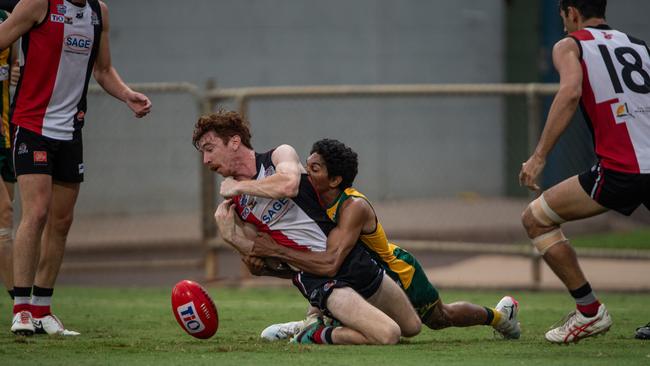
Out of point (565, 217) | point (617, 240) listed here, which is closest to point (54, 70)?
point (565, 217)

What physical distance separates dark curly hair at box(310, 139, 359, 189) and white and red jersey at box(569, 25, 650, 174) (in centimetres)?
146

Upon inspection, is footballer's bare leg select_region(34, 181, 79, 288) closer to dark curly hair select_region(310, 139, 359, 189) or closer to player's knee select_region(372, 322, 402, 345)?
dark curly hair select_region(310, 139, 359, 189)

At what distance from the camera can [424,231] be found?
572 inches

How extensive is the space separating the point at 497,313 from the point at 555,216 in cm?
93

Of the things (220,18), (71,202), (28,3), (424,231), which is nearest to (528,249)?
(424,231)

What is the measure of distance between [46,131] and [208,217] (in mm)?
4551

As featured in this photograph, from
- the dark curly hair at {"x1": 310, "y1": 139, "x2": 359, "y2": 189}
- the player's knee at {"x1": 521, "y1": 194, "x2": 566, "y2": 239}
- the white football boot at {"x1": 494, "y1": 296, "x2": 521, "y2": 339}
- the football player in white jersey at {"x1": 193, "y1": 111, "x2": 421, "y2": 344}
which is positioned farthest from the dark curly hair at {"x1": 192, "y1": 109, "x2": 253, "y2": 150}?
the white football boot at {"x1": 494, "y1": 296, "x2": 521, "y2": 339}

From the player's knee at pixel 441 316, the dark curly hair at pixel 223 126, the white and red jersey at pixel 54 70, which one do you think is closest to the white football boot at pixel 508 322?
the player's knee at pixel 441 316

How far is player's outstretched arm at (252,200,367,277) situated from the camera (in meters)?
6.99

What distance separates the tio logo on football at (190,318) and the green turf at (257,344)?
111mm

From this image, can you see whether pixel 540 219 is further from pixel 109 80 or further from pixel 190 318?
pixel 109 80

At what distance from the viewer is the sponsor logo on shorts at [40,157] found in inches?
289

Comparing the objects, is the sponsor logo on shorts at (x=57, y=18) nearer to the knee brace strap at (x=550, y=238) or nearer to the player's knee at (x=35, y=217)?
the player's knee at (x=35, y=217)

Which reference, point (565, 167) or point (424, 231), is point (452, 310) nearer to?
point (424, 231)
